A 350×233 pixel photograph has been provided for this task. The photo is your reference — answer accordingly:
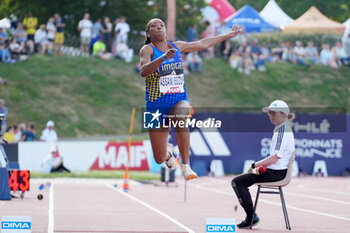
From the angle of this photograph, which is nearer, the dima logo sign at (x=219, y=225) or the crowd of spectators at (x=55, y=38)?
the dima logo sign at (x=219, y=225)

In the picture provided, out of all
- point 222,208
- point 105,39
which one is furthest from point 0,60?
point 222,208

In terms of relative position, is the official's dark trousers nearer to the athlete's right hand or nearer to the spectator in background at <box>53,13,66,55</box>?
the athlete's right hand

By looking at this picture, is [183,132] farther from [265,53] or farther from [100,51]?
[100,51]

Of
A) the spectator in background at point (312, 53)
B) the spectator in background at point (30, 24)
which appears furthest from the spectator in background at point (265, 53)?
the spectator in background at point (30, 24)

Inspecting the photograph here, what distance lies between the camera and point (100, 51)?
1206 inches

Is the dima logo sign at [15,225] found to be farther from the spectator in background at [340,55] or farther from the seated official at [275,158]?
the spectator in background at [340,55]

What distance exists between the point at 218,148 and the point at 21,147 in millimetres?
6153

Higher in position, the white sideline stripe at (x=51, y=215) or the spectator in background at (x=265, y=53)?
the spectator in background at (x=265, y=53)

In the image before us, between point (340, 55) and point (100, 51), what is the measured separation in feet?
32.4

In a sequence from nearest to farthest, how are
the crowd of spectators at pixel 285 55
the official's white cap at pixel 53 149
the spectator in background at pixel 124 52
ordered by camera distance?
1. the official's white cap at pixel 53 149
2. the crowd of spectators at pixel 285 55
3. the spectator in background at pixel 124 52

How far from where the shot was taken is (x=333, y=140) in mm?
24531

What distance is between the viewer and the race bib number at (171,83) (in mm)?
7414

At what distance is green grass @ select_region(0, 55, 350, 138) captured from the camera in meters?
29.5

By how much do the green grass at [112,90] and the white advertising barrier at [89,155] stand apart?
4700mm
